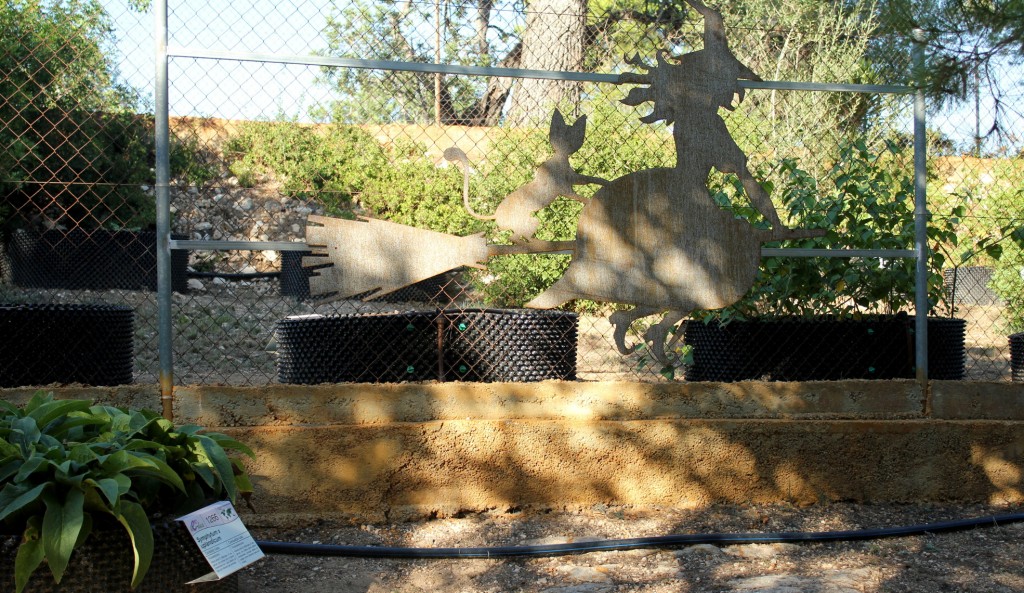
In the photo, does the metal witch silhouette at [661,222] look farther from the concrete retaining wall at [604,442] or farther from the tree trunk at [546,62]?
the tree trunk at [546,62]

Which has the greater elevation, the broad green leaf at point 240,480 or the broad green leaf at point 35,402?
the broad green leaf at point 35,402

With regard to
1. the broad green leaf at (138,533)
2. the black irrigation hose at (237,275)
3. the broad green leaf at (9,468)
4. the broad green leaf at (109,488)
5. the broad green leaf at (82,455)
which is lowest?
the broad green leaf at (138,533)

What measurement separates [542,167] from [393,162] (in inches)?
62.6

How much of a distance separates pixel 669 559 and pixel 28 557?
2472mm

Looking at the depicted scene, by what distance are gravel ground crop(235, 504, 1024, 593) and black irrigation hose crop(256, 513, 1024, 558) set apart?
29 mm

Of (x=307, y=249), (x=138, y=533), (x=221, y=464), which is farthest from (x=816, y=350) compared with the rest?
(x=138, y=533)

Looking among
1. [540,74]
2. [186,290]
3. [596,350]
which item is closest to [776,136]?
[540,74]

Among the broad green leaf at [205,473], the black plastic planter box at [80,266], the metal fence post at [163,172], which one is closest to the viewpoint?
the broad green leaf at [205,473]

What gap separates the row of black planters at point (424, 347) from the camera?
449 centimetres

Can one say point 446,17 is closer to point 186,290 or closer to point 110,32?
point 110,32

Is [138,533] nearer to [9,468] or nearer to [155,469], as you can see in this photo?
[155,469]

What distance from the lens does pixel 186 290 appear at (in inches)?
338

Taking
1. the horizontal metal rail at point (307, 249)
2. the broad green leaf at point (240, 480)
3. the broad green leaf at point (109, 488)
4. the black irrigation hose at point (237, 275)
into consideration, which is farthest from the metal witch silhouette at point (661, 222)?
the black irrigation hose at point (237, 275)

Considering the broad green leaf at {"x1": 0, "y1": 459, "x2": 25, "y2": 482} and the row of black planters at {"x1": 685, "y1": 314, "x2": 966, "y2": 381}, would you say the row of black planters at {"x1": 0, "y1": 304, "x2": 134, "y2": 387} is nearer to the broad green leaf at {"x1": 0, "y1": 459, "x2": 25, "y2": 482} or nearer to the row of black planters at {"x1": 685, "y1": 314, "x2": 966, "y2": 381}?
the broad green leaf at {"x1": 0, "y1": 459, "x2": 25, "y2": 482}
